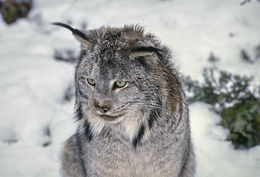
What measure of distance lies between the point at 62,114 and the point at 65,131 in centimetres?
30

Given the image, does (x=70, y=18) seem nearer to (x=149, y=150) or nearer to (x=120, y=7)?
(x=120, y=7)

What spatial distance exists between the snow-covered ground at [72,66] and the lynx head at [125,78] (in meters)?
1.63

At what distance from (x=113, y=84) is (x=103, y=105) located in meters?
0.20

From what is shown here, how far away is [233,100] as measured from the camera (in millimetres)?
5453

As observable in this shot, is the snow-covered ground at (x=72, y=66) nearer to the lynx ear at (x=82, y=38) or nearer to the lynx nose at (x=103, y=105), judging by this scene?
the lynx nose at (x=103, y=105)

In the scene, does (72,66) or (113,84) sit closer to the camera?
(113,84)

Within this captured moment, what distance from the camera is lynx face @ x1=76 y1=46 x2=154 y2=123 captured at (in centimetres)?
338

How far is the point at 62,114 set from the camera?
19.0 feet

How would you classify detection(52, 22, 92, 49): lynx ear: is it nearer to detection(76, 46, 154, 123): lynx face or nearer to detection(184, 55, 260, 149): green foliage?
detection(76, 46, 154, 123): lynx face

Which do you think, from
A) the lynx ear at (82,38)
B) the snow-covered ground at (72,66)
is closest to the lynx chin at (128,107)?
the lynx ear at (82,38)

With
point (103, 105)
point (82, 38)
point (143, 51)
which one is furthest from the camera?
point (82, 38)

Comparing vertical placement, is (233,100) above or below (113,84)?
below

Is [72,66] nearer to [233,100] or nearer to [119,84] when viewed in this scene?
[233,100]

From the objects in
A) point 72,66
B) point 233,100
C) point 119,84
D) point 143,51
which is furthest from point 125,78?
point 72,66
